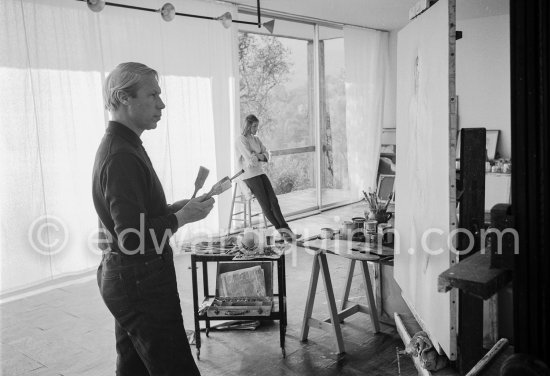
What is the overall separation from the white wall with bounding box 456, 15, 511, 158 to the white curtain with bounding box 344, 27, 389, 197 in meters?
1.37

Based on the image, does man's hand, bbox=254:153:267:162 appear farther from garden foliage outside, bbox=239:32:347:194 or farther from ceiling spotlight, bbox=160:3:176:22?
ceiling spotlight, bbox=160:3:176:22

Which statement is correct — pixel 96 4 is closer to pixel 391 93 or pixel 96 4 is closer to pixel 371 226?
pixel 371 226

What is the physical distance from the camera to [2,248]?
4.58m

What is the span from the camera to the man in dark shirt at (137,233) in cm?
185

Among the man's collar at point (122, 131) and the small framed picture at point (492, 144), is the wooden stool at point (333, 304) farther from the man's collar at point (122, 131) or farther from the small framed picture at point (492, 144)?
the small framed picture at point (492, 144)

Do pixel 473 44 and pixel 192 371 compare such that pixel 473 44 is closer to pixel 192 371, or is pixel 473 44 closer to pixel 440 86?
pixel 440 86

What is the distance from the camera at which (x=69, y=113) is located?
494 cm

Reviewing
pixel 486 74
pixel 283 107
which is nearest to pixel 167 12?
pixel 283 107

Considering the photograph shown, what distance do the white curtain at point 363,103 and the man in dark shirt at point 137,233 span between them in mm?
6769

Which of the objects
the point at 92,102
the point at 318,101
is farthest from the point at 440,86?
the point at 318,101

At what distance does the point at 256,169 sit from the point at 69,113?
1.93 meters

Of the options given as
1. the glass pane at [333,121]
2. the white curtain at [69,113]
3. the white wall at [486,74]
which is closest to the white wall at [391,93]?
the glass pane at [333,121]

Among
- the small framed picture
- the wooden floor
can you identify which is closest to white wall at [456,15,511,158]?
the small framed picture

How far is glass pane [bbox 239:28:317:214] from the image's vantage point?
733 cm
